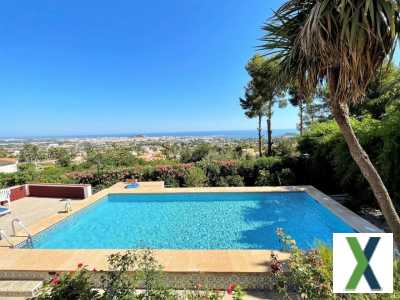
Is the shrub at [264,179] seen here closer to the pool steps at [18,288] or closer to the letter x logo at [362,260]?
the pool steps at [18,288]

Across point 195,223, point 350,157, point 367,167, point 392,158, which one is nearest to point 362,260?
point 367,167

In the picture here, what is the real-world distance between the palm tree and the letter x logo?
0.98 metres

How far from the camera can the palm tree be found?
7.45 feet

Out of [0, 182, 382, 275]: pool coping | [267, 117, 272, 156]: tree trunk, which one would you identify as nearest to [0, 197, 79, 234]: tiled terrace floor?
[0, 182, 382, 275]: pool coping

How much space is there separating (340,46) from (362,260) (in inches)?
78.6

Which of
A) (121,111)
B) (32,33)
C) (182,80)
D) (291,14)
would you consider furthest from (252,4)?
(121,111)

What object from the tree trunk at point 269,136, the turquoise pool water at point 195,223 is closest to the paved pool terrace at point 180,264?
the turquoise pool water at point 195,223

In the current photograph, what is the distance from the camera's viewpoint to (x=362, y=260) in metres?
1.98

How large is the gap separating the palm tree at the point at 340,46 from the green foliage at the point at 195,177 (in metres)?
9.82

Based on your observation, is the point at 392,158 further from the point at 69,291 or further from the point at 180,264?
the point at 69,291

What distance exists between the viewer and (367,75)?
9.06 feet

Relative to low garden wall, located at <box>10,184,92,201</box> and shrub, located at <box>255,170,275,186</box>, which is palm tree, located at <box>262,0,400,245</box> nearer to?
shrub, located at <box>255,170,275,186</box>

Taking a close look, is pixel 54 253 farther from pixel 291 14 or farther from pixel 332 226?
pixel 332 226

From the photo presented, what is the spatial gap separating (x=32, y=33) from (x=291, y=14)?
18500 mm
